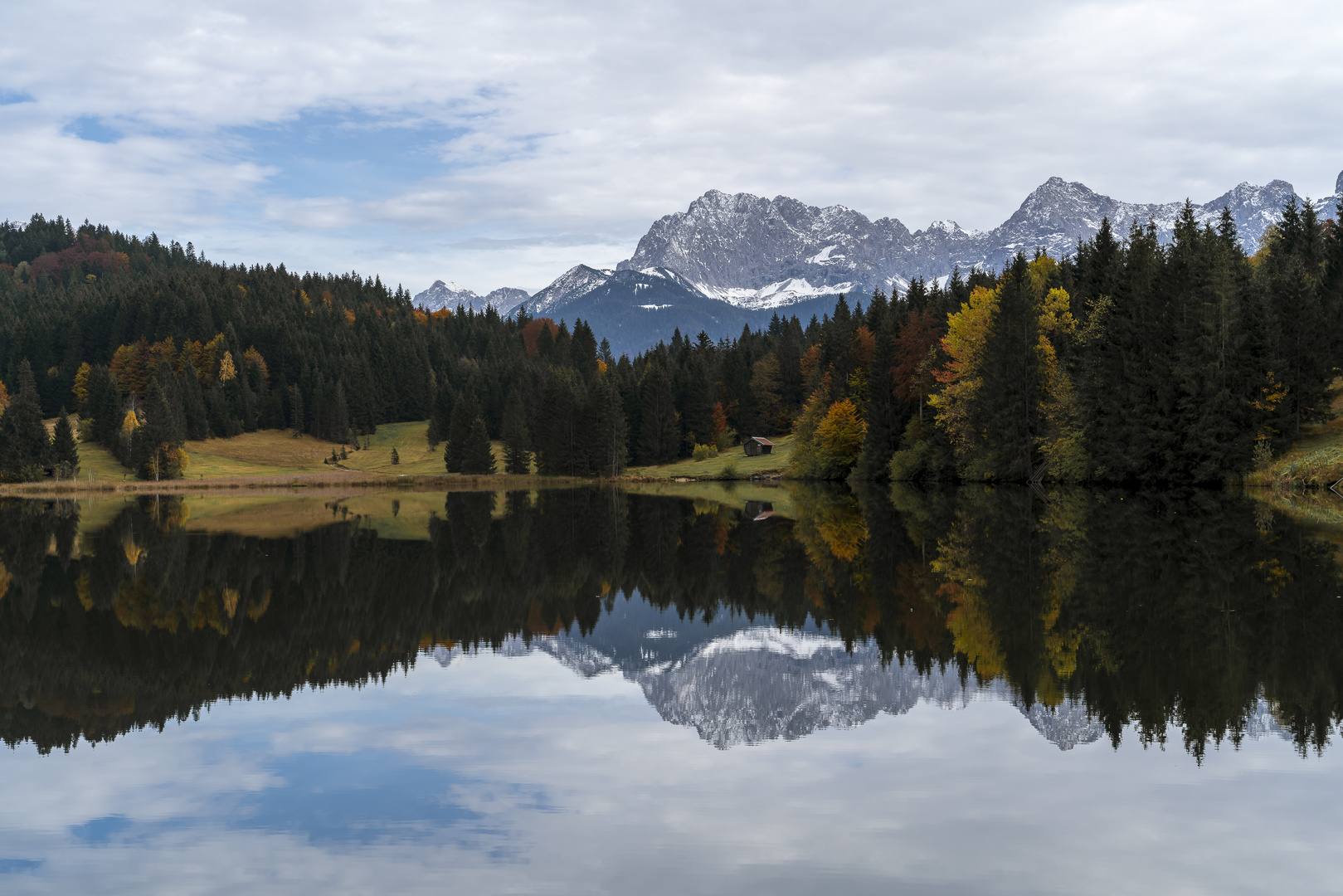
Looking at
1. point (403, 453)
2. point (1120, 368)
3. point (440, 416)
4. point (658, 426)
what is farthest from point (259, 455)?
point (1120, 368)

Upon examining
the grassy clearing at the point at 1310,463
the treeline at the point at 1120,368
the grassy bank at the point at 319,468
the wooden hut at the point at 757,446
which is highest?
the treeline at the point at 1120,368

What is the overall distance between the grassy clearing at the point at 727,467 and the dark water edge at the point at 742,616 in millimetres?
71443

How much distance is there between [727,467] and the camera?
116m

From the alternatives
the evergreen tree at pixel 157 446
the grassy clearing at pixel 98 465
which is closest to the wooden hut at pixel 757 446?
the evergreen tree at pixel 157 446

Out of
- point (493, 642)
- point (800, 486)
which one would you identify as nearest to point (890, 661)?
point (493, 642)

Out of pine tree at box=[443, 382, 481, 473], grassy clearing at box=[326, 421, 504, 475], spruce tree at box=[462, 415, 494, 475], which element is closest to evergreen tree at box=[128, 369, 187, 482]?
grassy clearing at box=[326, 421, 504, 475]

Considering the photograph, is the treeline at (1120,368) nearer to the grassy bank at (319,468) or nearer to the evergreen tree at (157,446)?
the grassy bank at (319,468)

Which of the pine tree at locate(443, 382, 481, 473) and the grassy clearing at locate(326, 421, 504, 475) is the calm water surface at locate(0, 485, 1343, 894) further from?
the grassy clearing at locate(326, 421, 504, 475)

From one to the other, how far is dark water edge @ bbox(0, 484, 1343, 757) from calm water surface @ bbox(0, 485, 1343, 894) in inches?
4.4

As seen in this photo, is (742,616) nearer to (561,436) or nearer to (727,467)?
(727,467)

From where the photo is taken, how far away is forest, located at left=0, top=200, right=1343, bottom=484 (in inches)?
2517

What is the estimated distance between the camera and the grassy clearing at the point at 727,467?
11562 centimetres

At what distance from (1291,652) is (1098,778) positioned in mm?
6762

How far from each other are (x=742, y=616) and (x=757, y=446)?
108 meters
